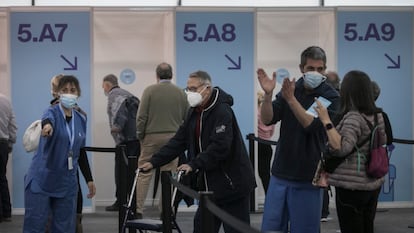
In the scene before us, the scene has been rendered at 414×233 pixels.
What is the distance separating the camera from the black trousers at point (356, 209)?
463cm

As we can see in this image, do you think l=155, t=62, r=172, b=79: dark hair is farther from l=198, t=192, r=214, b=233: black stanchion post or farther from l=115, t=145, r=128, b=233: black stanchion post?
l=198, t=192, r=214, b=233: black stanchion post

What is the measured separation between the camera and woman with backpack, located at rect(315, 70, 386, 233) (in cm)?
458

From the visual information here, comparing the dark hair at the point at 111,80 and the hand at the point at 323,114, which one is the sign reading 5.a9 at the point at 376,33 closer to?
the dark hair at the point at 111,80

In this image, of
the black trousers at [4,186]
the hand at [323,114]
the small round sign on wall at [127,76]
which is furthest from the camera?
the small round sign on wall at [127,76]

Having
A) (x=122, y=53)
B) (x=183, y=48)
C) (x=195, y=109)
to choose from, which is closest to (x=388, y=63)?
(x=183, y=48)

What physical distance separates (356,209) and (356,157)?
0.31 meters

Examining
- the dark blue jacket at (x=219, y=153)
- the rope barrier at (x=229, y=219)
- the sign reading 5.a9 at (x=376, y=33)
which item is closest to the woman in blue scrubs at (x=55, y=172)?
the dark blue jacket at (x=219, y=153)

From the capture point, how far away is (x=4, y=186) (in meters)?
8.53

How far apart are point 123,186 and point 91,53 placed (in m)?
3.49

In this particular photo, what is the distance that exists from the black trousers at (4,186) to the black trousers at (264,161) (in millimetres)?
2786

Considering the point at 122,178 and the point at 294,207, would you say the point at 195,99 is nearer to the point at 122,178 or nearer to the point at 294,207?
the point at 294,207

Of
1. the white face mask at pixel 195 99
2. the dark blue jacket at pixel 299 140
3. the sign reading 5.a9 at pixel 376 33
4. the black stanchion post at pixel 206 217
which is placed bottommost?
the black stanchion post at pixel 206 217

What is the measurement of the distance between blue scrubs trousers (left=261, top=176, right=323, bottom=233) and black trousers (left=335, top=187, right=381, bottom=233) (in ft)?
0.46

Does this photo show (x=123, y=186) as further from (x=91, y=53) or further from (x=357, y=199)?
(x=91, y=53)
